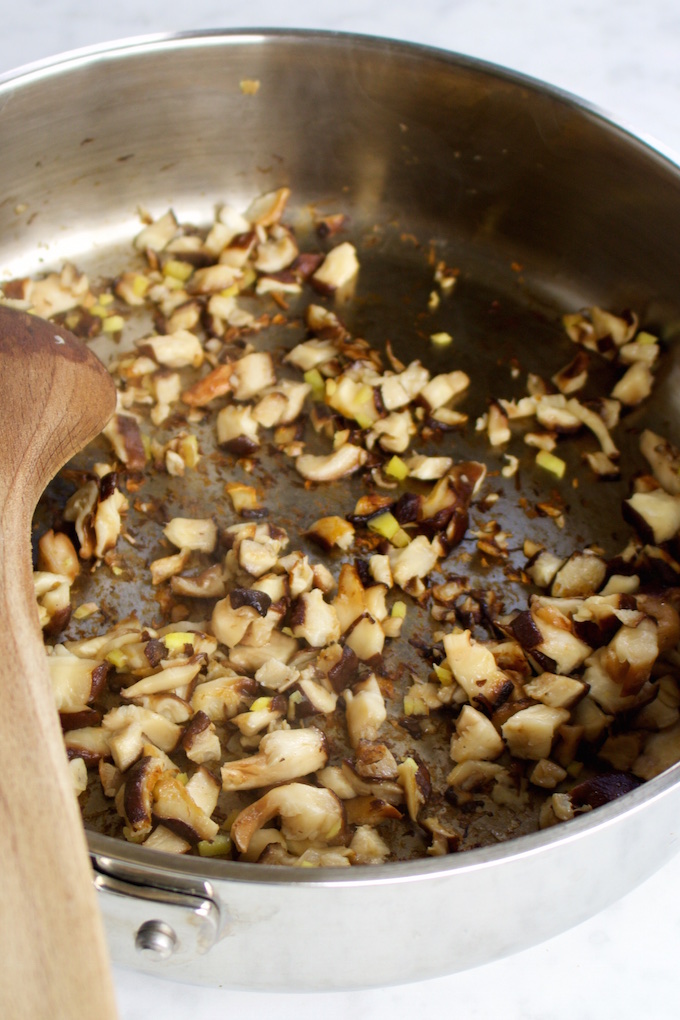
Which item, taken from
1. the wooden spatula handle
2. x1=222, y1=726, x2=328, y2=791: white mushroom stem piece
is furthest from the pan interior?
the wooden spatula handle

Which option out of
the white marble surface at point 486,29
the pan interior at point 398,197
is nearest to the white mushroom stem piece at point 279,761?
the pan interior at point 398,197

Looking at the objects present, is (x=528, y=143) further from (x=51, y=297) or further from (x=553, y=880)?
(x=553, y=880)

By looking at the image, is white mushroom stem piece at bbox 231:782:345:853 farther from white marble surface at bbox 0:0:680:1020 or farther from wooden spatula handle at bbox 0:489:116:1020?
white marble surface at bbox 0:0:680:1020

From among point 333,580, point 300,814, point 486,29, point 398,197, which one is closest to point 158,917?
point 300,814

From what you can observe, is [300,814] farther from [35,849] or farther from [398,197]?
[398,197]

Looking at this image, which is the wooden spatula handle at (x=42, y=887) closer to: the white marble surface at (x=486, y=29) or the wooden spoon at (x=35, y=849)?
the wooden spoon at (x=35, y=849)

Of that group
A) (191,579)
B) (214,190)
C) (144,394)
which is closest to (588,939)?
(191,579)
